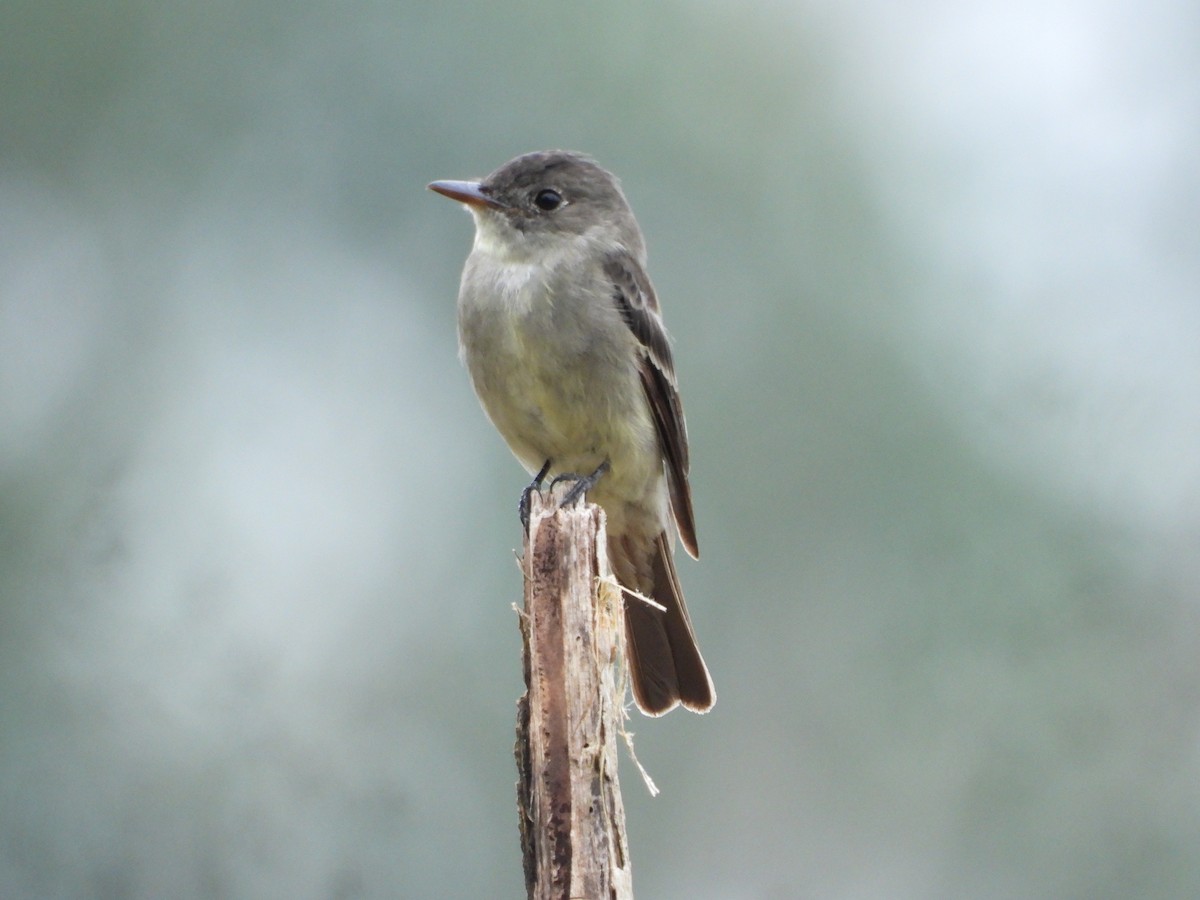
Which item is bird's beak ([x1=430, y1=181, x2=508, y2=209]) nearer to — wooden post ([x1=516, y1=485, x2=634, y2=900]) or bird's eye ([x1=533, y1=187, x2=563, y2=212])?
bird's eye ([x1=533, y1=187, x2=563, y2=212])

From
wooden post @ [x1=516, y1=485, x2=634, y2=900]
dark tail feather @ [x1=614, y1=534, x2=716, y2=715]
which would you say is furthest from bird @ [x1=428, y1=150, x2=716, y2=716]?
wooden post @ [x1=516, y1=485, x2=634, y2=900]

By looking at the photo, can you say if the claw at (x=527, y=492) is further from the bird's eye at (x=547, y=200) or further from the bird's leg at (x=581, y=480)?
the bird's eye at (x=547, y=200)

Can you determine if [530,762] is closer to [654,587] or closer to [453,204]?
[654,587]

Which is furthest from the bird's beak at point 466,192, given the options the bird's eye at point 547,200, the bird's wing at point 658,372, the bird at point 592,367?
the bird's wing at point 658,372

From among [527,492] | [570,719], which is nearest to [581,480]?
[527,492]

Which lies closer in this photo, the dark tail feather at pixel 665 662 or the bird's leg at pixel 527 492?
the bird's leg at pixel 527 492
